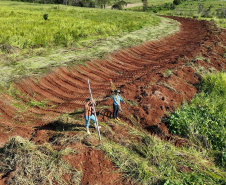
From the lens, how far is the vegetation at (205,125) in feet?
15.0

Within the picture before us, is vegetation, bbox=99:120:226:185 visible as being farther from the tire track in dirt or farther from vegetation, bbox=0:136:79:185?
the tire track in dirt

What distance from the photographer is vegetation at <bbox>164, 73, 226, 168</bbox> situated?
15.0 ft

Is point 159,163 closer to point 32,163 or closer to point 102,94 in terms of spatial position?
point 32,163

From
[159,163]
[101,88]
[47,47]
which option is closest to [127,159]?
[159,163]

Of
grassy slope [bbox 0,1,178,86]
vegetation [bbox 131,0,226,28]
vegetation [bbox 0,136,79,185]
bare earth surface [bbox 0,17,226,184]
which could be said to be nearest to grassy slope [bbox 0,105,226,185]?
vegetation [bbox 0,136,79,185]

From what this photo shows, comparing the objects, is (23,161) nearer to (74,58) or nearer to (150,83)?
(150,83)

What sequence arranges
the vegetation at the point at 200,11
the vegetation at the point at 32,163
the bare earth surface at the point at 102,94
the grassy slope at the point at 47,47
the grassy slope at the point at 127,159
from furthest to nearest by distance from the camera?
the vegetation at the point at 200,11 < the grassy slope at the point at 47,47 < the bare earth surface at the point at 102,94 < the grassy slope at the point at 127,159 < the vegetation at the point at 32,163

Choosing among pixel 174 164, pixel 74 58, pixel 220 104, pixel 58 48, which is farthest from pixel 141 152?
pixel 58 48

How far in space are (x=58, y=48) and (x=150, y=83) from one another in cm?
674

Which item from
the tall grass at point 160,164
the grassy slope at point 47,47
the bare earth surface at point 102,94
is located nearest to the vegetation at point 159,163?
the tall grass at point 160,164

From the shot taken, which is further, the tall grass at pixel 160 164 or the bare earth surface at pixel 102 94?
the bare earth surface at pixel 102 94

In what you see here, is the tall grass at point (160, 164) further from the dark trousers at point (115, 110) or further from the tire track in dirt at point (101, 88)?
the tire track in dirt at point (101, 88)

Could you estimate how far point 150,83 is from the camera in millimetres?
7562

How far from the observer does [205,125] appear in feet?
16.7
